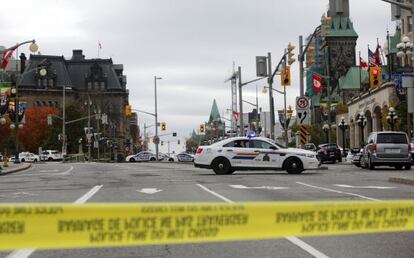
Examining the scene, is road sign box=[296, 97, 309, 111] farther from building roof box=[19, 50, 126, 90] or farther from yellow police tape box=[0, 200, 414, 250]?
building roof box=[19, 50, 126, 90]

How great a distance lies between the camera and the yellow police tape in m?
4.65

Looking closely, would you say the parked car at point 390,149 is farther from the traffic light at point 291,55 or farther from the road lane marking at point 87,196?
the road lane marking at point 87,196

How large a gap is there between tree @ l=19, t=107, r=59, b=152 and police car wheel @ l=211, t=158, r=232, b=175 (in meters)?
88.6

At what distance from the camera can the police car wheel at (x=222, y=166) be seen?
82.4ft

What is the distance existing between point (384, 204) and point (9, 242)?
10.6ft

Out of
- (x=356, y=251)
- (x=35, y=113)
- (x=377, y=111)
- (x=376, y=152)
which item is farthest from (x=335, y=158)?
(x=35, y=113)

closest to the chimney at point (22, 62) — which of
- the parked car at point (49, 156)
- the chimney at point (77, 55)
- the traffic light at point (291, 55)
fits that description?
the chimney at point (77, 55)

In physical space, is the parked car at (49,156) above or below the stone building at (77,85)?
below

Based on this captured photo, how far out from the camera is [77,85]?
134750 mm

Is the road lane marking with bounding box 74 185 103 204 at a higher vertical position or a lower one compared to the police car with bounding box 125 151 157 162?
lower

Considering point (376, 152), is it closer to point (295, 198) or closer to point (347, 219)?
point (295, 198)

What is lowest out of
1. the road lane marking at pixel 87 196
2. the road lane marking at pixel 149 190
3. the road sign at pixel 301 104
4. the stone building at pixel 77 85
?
the road lane marking at pixel 87 196

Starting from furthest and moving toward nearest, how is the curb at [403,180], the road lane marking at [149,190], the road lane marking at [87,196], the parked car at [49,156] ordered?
the parked car at [49,156] < the curb at [403,180] < the road lane marking at [149,190] < the road lane marking at [87,196]

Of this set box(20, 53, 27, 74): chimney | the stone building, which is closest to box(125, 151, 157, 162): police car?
the stone building
